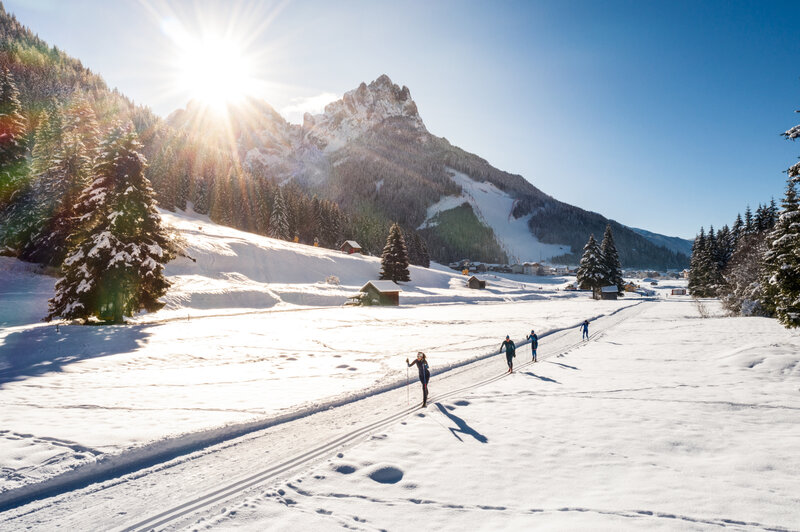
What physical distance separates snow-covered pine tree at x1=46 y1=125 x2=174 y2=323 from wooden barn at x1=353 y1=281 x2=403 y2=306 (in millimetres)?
26973

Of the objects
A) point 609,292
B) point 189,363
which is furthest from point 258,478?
point 609,292

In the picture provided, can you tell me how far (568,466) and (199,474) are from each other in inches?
298

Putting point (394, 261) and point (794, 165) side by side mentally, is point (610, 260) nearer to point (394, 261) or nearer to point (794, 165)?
point (394, 261)

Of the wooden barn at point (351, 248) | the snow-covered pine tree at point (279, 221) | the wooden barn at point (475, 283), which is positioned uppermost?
the snow-covered pine tree at point (279, 221)

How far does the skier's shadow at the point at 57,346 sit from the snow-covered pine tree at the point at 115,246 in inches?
110

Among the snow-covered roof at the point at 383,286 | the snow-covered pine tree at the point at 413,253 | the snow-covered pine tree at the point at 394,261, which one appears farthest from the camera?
the snow-covered pine tree at the point at 413,253

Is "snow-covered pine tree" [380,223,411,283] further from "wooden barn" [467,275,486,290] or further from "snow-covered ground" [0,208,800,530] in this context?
"snow-covered ground" [0,208,800,530]

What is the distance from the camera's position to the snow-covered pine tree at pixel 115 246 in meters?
24.0

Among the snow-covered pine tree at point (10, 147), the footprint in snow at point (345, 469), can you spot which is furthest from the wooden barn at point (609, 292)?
the snow-covered pine tree at point (10, 147)

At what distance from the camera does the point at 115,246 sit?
24.3 metres

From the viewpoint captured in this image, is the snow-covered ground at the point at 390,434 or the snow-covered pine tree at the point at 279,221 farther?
the snow-covered pine tree at the point at 279,221

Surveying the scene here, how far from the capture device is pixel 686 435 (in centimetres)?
940

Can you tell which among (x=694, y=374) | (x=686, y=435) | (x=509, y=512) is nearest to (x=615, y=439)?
(x=686, y=435)

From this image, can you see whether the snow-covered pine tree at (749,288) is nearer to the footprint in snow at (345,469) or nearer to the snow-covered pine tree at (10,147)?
the footprint in snow at (345,469)
